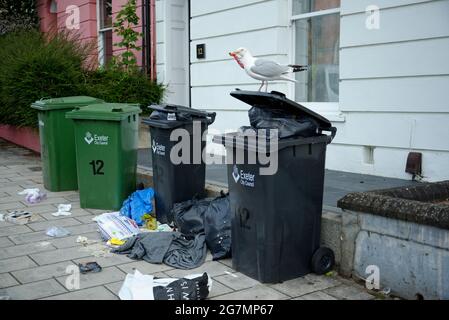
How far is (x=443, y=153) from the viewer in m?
5.29

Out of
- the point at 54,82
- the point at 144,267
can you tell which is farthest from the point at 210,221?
the point at 54,82

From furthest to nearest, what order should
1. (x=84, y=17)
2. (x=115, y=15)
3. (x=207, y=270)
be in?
(x=84, y=17) < (x=115, y=15) < (x=207, y=270)

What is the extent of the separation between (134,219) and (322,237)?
2.23m

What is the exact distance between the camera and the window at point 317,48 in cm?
668

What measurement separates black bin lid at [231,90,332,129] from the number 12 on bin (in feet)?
7.98

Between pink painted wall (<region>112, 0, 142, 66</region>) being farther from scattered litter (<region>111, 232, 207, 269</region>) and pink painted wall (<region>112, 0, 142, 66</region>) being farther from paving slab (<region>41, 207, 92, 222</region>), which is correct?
scattered litter (<region>111, 232, 207, 269</region>)

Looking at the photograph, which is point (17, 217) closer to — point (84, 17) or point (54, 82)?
point (54, 82)

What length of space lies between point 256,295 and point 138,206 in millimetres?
2337

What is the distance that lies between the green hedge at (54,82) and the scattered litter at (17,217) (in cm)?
392

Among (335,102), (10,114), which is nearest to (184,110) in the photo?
(335,102)

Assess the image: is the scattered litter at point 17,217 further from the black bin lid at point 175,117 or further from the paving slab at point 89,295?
the paving slab at point 89,295

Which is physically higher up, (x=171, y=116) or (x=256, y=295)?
(x=171, y=116)

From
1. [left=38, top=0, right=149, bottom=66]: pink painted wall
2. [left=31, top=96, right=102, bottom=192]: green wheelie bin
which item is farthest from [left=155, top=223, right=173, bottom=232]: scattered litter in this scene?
[left=38, top=0, right=149, bottom=66]: pink painted wall

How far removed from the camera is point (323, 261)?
4102mm
